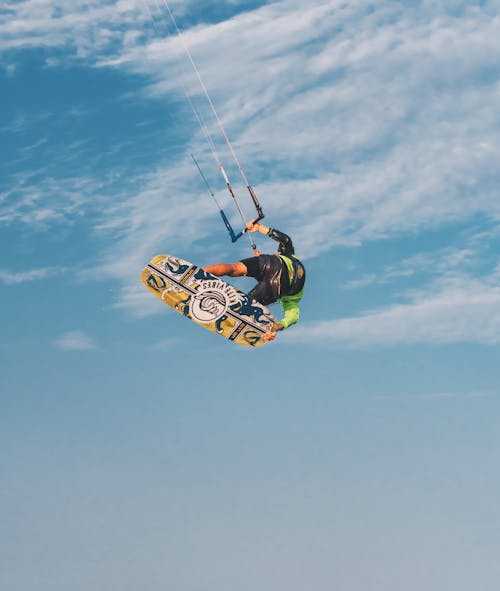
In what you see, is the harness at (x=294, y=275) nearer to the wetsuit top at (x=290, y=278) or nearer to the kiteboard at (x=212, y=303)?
the wetsuit top at (x=290, y=278)

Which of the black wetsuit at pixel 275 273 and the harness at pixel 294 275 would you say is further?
the harness at pixel 294 275

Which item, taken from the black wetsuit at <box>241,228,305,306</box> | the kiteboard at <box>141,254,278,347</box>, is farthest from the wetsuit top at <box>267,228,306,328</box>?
the kiteboard at <box>141,254,278,347</box>

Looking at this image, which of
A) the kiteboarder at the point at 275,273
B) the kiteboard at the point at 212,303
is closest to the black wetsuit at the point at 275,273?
the kiteboarder at the point at 275,273

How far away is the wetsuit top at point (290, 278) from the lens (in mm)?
14859

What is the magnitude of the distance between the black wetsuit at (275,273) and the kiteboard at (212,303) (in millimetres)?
289

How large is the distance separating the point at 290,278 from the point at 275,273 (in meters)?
0.36

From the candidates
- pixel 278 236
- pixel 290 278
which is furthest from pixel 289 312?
pixel 278 236

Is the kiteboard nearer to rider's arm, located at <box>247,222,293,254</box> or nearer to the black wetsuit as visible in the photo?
the black wetsuit

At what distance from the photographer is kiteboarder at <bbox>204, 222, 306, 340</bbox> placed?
14.6 m

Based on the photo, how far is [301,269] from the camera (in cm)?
1502

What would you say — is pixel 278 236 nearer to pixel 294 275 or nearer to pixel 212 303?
pixel 294 275

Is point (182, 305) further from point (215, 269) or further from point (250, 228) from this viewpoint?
point (250, 228)

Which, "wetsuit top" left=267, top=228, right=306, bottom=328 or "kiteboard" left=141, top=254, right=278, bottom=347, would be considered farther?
"wetsuit top" left=267, top=228, right=306, bottom=328

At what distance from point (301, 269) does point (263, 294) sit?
945 mm
